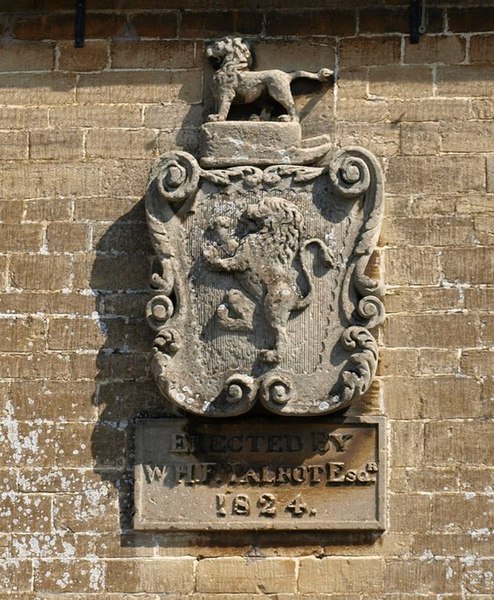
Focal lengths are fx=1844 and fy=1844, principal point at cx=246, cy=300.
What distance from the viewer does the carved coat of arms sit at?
322 inches

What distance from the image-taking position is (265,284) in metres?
8.23

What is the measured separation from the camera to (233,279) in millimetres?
8297

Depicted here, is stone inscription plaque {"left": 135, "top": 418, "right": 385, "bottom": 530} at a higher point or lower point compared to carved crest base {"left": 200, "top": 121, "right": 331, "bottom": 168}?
lower

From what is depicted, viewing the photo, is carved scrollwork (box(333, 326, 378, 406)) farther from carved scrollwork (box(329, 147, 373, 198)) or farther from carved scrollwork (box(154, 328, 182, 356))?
carved scrollwork (box(154, 328, 182, 356))

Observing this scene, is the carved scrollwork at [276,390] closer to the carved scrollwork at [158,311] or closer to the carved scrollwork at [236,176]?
the carved scrollwork at [158,311]

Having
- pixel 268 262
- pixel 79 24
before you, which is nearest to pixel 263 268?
pixel 268 262

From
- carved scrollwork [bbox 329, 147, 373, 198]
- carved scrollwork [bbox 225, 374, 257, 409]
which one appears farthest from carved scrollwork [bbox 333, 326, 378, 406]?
carved scrollwork [bbox 329, 147, 373, 198]

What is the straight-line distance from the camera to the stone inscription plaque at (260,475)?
816 cm

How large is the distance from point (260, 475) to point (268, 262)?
950 millimetres

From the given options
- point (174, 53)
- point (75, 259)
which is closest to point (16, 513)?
point (75, 259)

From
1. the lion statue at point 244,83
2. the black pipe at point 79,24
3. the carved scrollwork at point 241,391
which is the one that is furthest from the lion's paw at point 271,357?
the black pipe at point 79,24

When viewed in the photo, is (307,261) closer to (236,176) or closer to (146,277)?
(236,176)

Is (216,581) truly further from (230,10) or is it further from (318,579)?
(230,10)

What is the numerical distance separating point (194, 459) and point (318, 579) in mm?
763
